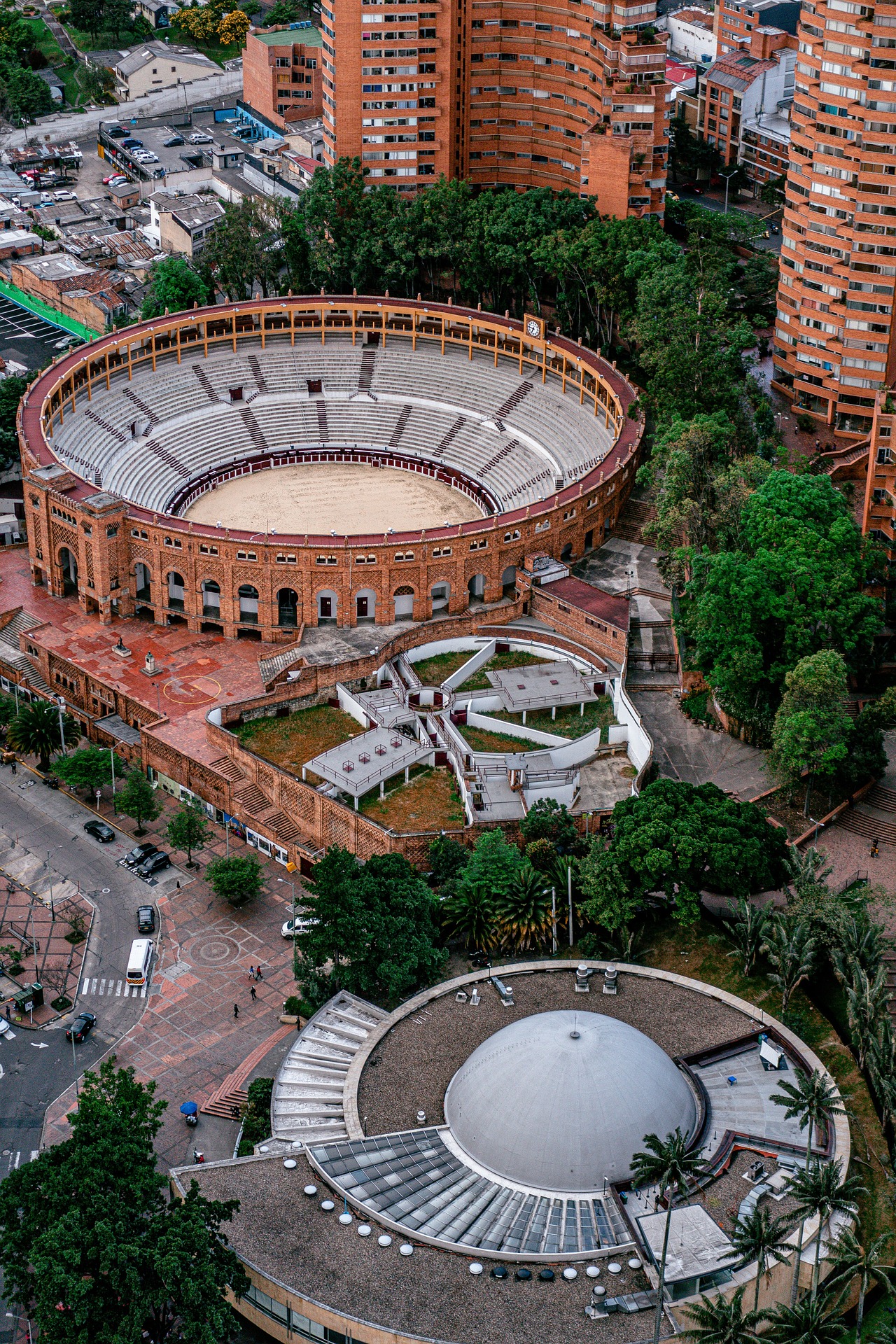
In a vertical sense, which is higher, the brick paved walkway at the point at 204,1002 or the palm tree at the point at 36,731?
the palm tree at the point at 36,731

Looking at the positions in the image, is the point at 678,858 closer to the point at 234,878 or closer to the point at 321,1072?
the point at 321,1072

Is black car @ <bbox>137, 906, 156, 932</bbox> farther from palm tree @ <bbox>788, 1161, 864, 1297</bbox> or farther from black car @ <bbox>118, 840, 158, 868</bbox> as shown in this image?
palm tree @ <bbox>788, 1161, 864, 1297</bbox>

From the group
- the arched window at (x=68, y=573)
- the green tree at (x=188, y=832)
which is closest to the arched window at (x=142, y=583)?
the arched window at (x=68, y=573)

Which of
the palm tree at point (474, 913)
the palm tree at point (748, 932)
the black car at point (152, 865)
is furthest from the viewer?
the black car at point (152, 865)

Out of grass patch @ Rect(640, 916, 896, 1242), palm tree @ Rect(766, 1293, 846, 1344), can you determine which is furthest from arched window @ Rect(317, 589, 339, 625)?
palm tree @ Rect(766, 1293, 846, 1344)

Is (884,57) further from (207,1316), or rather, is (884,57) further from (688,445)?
(207,1316)

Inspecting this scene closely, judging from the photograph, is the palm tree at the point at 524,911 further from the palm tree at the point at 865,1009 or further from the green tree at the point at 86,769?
the green tree at the point at 86,769

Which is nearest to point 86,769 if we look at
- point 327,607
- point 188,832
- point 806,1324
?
point 188,832
